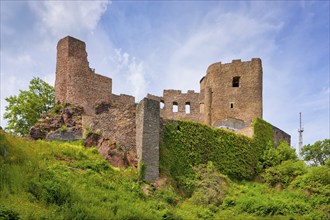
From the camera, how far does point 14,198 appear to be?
13078 millimetres

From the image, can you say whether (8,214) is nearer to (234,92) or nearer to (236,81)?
(234,92)

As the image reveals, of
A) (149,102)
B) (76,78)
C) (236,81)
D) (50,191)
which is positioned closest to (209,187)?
(149,102)

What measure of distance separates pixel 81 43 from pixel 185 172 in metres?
14.9

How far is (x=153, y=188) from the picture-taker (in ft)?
64.8

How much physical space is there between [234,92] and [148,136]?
16.9 meters

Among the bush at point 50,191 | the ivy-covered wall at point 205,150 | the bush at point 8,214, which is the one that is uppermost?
the ivy-covered wall at point 205,150

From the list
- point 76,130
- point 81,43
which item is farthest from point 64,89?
point 76,130

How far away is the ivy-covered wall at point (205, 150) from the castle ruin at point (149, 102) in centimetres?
134

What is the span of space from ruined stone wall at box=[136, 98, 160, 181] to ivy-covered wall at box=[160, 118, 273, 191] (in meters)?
0.87

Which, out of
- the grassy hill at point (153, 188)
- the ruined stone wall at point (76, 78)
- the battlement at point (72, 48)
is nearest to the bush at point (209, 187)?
the grassy hill at point (153, 188)

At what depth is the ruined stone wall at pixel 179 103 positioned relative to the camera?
41.3 meters

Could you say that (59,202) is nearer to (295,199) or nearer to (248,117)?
(295,199)

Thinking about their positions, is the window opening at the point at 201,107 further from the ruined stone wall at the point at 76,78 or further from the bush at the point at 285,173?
the bush at the point at 285,173

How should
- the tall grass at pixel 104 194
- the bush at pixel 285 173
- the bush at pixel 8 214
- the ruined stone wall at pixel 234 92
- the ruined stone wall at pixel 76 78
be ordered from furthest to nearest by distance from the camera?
the ruined stone wall at pixel 234 92
the ruined stone wall at pixel 76 78
the bush at pixel 285 173
the tall grass at pixel 104 194
the bush at pixel 8 214
